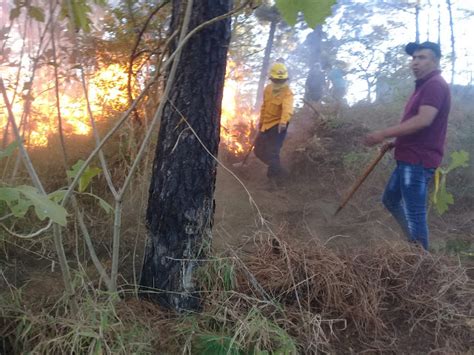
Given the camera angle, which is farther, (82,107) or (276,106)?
(276,106)

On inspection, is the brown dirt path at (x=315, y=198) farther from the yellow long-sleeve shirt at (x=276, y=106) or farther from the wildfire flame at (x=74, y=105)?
the wildfire flame at (x=74, y=105)

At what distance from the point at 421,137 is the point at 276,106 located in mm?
3250

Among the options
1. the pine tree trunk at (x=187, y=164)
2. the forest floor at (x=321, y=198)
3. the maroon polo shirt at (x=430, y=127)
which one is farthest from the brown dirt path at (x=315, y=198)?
the maroon polo shirt at (x=430, y=127)

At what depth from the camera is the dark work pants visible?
621 cm

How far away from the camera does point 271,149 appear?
244 inches

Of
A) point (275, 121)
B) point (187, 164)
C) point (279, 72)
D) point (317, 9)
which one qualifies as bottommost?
point (187, 164)

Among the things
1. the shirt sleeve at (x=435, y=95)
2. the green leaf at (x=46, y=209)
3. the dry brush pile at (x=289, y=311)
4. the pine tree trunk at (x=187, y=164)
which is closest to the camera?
the green leaf at (x=46, y=209)

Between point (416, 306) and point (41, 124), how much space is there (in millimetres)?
3900

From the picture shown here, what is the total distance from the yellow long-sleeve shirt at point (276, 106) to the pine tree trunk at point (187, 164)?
3.62 metres

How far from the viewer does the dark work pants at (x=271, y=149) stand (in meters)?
6.21

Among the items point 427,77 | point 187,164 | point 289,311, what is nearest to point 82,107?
point 187,164

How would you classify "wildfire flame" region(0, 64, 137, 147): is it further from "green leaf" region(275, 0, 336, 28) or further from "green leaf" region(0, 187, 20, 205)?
"green leaf" region(275, 0, 336, 28)

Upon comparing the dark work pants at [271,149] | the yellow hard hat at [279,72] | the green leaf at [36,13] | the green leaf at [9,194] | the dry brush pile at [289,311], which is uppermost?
the yellow hard hat at [279,72]

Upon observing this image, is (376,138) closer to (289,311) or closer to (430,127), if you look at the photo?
(430,127)
